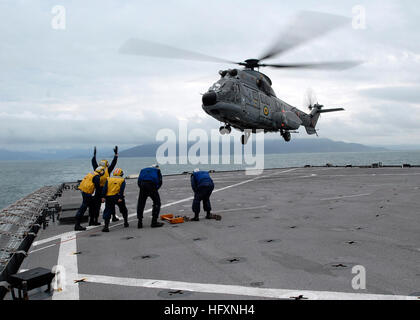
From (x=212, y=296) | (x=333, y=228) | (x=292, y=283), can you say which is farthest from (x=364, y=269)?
(x=333, y=228)

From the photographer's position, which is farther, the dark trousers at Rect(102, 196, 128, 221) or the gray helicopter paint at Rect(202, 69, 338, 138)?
the gray helicopter paint at Rect(202, 69, 338, 138)

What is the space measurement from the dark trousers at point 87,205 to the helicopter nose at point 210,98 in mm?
11302

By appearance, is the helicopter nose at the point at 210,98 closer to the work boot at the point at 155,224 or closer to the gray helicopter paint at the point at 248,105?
the gray helicopter paint at the point at 248,105

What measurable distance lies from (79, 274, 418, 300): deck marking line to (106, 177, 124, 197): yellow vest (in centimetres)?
397

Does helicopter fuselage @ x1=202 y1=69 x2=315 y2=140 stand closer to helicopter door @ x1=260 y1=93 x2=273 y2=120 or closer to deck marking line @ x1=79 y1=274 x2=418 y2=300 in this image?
Result: helicopter door @ x1=260 y1=93 x2=273 y2=120

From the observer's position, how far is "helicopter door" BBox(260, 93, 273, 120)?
22219 millimetres

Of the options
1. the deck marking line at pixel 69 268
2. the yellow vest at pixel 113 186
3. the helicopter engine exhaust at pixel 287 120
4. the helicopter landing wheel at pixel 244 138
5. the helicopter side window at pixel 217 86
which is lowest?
the deck marking line at pixel 69 268

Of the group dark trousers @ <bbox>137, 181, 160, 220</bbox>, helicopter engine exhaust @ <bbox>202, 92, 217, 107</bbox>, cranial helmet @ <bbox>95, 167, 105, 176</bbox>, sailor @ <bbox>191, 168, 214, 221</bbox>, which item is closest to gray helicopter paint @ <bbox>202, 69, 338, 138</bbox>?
helicopter engine exhaust @ <bbox>202, 92, 217, 107</bbox>

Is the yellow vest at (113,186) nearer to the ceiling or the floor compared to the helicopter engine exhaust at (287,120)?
nearer to the floor

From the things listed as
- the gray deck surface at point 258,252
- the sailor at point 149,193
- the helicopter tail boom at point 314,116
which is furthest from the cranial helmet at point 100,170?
the helicopter tail boom at point 314,116

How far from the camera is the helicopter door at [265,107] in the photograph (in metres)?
22.2

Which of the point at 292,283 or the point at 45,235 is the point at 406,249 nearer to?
the point at 292,283

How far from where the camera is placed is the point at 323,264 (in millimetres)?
5059
